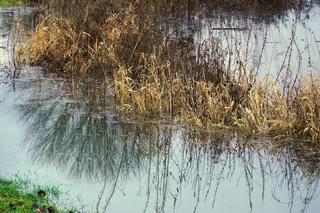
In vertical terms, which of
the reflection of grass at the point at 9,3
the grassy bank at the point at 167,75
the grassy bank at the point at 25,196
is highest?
the reflection of grass at the point at 9,3

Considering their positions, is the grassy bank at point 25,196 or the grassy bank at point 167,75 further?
the grassy bank at point 167,75

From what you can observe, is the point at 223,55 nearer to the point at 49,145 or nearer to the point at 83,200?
the point at 49,145

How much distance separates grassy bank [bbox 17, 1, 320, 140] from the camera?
9.16 meters

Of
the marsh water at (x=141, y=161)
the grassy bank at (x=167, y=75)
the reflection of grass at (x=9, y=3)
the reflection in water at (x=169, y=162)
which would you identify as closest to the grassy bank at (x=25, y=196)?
the marsh water at (x=141, y=161)

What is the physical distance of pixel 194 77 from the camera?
10.3m

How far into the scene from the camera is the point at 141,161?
8148 millimetres

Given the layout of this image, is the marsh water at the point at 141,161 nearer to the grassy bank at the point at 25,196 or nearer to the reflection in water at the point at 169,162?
the reflection in water at the point at 169,162

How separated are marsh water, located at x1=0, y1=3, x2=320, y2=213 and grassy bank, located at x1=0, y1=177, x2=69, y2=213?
0.75 feet

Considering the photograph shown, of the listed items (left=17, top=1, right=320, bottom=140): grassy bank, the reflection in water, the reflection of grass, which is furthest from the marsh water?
the reflection of grass

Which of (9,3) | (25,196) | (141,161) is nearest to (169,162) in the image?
(141,161)

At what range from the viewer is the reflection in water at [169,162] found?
7.01m

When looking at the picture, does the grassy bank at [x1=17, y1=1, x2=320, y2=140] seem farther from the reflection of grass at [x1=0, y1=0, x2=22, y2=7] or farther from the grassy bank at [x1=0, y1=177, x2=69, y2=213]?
the reflection of grass at [x1=0, y1=0, x2=22, y2=7]

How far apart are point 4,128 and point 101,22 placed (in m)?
4.39

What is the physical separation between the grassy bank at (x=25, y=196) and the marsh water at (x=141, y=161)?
228 mm
